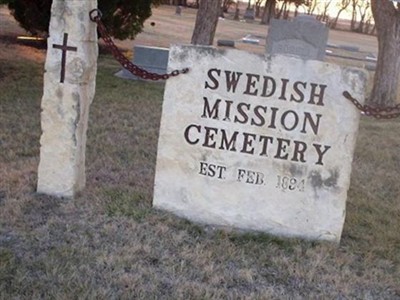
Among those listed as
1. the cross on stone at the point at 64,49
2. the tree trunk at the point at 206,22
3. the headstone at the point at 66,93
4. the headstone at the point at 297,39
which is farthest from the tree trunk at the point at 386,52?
the cross on stone at the point at 64,49

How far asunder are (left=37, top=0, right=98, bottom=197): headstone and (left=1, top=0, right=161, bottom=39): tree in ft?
30.2

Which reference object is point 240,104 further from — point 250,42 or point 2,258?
point 250,42

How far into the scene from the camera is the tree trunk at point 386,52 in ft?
35.4

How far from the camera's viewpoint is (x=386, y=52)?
11.1m

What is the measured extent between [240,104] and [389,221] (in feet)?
5.47

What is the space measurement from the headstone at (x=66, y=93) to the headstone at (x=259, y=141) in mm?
649

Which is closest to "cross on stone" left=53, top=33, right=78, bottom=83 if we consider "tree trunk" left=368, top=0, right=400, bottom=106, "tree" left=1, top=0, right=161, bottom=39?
"tree trunk" left=368, top=0, right=400, bottom=106

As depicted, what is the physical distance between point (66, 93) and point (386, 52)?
7872mm

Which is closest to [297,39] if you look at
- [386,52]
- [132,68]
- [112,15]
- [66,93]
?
[386,52]

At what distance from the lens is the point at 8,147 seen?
20.2 ft

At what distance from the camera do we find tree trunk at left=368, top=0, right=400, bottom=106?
10789mm

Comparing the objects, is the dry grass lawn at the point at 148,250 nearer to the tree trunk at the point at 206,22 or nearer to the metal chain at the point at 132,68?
the metal chain at the point at 132,68

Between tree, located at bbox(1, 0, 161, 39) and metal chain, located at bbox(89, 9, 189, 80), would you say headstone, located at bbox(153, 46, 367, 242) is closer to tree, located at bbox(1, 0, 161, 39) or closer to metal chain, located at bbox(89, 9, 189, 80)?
metal chain, located at bbox(89, 9, 189, 80)

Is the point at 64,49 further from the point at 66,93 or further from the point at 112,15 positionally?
the point at 112,15
